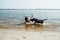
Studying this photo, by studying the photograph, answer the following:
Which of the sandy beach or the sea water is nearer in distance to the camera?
the sandy beach

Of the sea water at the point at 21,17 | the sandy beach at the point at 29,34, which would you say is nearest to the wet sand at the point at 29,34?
the sandy beach at the point at 29,34

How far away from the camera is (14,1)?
823 cm

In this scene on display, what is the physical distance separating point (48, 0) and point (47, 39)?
4257 millimetres

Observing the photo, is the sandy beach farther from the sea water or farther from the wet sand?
the sea water

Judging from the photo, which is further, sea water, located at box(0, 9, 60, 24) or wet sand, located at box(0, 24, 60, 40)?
sea water, located at box(0, 9, 60, 24)

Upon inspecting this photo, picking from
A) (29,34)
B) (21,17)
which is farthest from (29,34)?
(21,17)

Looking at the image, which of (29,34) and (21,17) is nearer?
(29,34)

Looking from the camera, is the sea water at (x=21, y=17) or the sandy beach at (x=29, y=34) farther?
the sea water at (x=21, y=17)

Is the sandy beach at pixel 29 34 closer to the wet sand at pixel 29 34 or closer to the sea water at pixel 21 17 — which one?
the wet sand at pixel 29 34

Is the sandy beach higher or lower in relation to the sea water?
higher

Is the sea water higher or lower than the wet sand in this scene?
lower

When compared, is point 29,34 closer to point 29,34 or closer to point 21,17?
point 29,34

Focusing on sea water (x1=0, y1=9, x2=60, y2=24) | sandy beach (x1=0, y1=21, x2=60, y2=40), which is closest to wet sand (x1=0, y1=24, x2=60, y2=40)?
sandy beach (x1=0, y1=21, x2=60, y2=40)

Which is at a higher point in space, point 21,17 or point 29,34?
point 29,34
